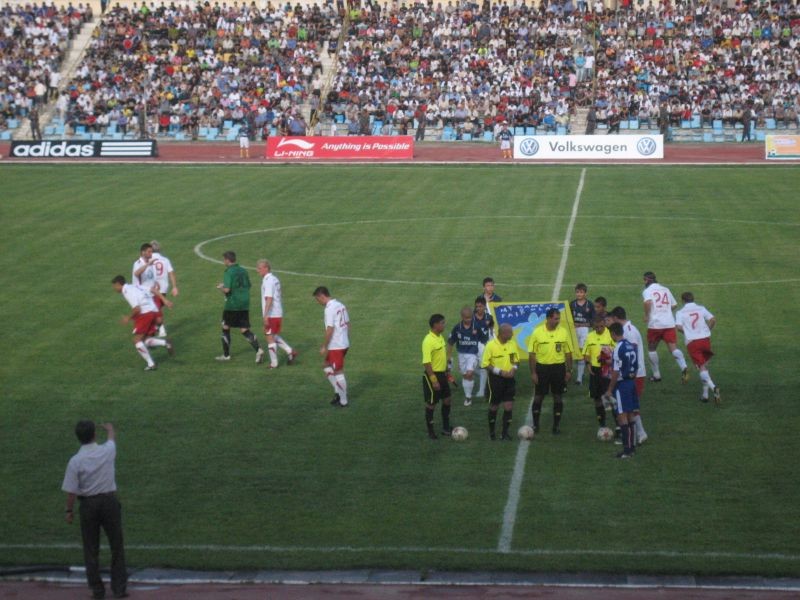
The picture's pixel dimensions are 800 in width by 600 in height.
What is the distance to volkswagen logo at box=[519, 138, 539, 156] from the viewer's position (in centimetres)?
5919

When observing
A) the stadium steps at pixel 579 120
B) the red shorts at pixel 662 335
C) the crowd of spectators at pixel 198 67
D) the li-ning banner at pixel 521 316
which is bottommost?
the red shorts at pixel 662 335

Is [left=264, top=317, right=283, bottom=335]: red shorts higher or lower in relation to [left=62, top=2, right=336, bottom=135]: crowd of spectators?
lower

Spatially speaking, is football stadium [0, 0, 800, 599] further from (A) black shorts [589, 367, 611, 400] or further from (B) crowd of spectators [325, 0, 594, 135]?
(B) crowd of spectators [325, 0, 594, 135]

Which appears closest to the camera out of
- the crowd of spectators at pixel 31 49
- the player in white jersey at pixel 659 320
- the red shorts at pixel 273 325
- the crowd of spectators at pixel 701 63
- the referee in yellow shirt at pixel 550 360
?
the referee in yellow shirt at pixel 550 360

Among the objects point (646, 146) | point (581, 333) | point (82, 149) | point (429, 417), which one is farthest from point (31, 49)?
point (429, 417)

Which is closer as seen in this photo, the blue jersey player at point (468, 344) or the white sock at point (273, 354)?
the blue jersey player at point (468, 344)

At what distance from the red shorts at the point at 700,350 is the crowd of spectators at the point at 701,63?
158 feet

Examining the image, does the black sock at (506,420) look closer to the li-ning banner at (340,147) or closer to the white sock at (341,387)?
the white sock at (341,387)

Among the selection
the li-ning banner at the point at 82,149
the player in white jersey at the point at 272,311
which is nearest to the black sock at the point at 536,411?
the player in white jersey at the point at 272,311

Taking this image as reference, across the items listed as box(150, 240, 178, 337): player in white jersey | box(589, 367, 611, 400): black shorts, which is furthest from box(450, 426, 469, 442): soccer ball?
box(150, 240, 178, 337): player in white jersey

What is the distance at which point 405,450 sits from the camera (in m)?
19.2

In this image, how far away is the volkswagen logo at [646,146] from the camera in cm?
5906

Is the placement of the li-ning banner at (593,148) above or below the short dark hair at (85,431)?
below

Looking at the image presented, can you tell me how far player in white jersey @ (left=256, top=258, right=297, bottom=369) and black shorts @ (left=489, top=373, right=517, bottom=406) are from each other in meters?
5.57
